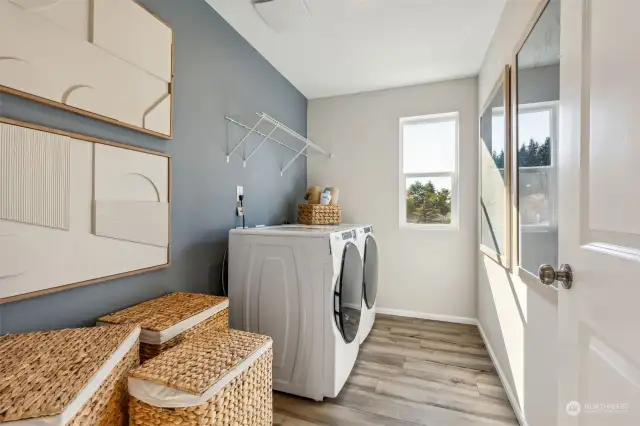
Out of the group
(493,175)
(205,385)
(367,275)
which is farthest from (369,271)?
(205,385)

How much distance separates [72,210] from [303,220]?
5.96 feet

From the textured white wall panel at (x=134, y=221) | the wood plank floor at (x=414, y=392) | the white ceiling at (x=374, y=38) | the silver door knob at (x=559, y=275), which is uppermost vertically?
the white ceiling at (x=374, y=38)

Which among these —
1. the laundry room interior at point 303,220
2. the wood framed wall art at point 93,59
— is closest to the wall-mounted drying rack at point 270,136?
the laundry room interior at point 303,220

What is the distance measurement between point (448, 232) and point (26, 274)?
3.11m

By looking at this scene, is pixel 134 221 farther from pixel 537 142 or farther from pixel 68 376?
pixel 537 142

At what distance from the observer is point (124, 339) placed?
3.28 ft

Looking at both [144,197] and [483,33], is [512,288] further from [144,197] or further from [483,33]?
[144,197]

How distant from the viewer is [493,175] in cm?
217

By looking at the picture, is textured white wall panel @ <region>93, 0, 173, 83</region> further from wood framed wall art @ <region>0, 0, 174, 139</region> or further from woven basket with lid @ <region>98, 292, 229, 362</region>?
woven basket with lid @ <region>98, 292, 229, 362</region>

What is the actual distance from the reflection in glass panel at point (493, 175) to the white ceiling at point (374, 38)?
55cm

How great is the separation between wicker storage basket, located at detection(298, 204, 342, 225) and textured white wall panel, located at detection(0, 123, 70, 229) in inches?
71.2

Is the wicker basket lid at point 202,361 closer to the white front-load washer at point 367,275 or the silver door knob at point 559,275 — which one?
the silver door knob at point 559,275

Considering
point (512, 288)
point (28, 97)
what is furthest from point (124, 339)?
point (512, 288)

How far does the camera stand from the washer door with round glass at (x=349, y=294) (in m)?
1.75
